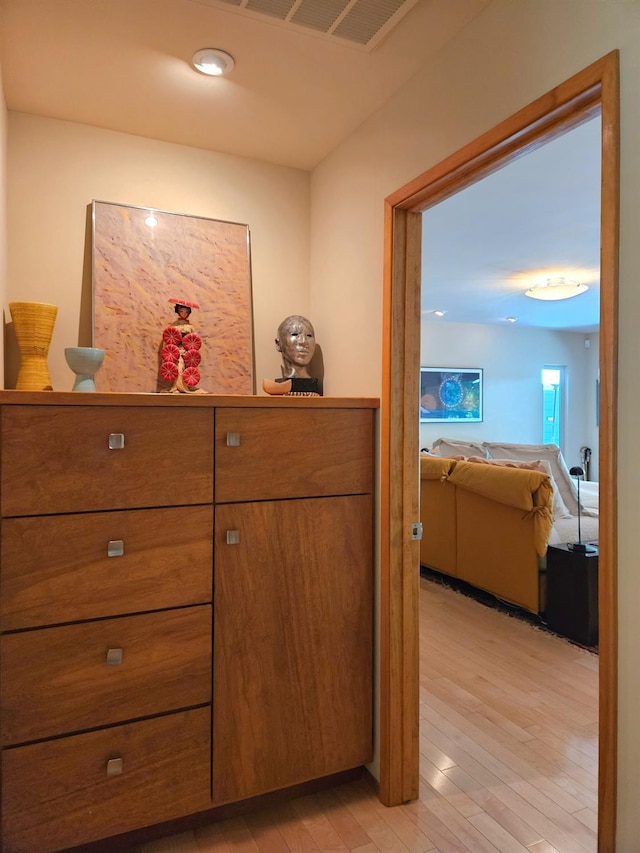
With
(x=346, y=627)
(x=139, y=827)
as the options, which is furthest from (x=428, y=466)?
(x=139, y=827)

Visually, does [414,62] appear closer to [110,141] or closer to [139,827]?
[110,141]

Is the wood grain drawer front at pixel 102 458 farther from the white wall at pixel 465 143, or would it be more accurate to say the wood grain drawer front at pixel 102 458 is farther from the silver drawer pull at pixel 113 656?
the white wall at pixel 465 143

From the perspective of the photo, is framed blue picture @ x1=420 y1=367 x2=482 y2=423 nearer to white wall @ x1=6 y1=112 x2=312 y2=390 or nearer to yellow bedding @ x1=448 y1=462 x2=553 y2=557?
yellow bedding @ x1=448 y1=462 x2=553 y2=557

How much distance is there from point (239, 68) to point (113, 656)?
5.91ft

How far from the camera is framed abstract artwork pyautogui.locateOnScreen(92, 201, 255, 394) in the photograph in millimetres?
2084

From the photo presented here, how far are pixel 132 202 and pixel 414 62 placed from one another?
3.68ft

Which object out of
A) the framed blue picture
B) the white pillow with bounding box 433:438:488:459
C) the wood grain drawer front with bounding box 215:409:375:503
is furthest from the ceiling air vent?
the framed blue picture

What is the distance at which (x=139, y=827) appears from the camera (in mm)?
1663

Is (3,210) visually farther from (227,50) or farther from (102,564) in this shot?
(102,564)

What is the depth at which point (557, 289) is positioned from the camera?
16.1 ft

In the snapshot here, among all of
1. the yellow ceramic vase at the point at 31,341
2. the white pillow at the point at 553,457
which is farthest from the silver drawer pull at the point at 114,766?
Answer: the white pillow at the point at 553,457

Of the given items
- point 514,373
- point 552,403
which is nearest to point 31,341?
point 514,373

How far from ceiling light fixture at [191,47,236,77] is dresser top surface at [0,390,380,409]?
100 centimetres

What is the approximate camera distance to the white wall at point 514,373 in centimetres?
712
